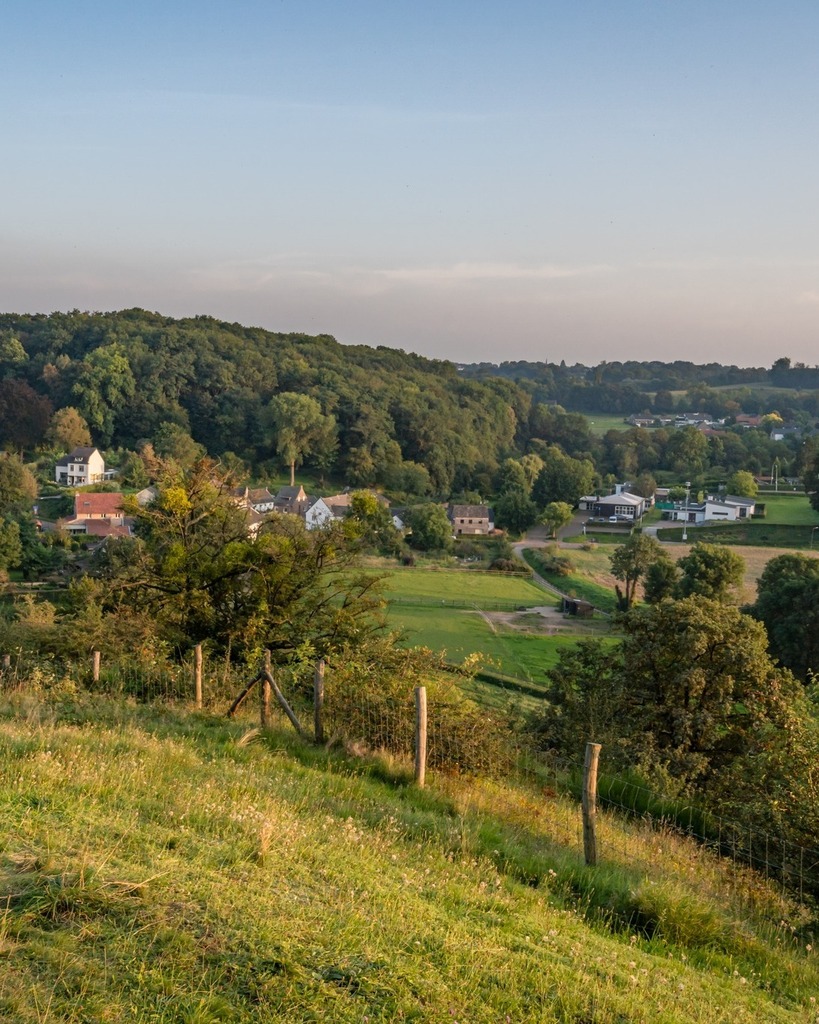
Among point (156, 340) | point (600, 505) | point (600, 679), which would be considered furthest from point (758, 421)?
point (600, 679)

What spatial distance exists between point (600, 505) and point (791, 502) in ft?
75.3

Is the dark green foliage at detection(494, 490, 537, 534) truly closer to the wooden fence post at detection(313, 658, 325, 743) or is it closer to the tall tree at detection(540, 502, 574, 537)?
the tall tree at detection(540, 502, 574, 537)

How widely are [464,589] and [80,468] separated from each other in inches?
1783

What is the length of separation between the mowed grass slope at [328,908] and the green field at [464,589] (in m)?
39.2

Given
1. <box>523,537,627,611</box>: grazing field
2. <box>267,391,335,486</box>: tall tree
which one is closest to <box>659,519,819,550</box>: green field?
<box>523,537,627,611</box>: grazing field

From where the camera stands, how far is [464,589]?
172 feet

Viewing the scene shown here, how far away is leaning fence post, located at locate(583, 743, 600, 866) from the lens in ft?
21.5

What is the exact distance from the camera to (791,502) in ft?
295

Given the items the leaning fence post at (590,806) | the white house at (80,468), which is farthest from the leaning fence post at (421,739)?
the white house at (80,468)

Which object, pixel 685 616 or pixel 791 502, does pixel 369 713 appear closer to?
pixel 685 616

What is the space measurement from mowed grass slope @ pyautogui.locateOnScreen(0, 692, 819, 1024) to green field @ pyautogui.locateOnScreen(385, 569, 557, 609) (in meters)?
39.2

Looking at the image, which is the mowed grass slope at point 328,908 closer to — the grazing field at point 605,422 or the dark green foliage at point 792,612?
the dark green foliage at point 792,612

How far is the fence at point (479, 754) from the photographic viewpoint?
716 centimetres

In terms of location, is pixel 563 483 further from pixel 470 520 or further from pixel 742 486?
pixel 742 486
